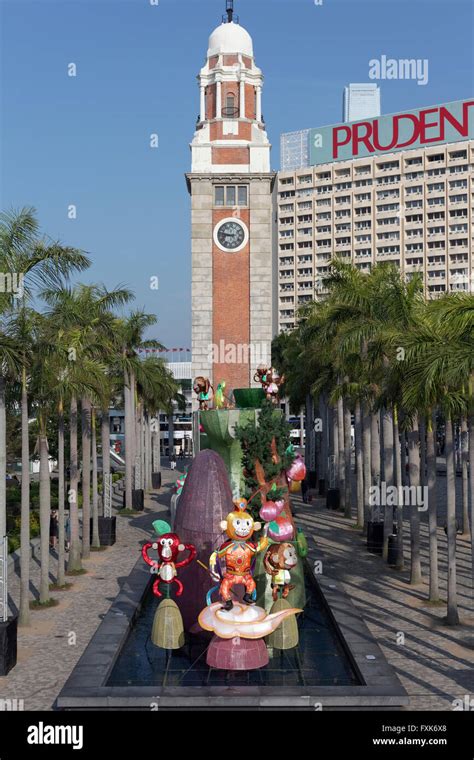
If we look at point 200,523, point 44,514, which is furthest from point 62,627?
point 200,523

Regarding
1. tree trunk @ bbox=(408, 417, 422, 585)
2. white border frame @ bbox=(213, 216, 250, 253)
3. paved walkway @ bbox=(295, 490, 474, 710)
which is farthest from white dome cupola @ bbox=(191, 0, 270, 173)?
tree trunk @ bbox=(408, 417, 422, 585)

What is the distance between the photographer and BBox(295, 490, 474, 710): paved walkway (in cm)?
1503

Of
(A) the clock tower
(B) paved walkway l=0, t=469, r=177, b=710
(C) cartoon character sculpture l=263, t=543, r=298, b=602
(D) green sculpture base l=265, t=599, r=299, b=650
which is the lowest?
(B) paved walkway l=0, t=469, r=177, b=710

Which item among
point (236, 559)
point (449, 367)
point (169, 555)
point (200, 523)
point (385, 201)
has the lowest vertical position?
point (169, 555)

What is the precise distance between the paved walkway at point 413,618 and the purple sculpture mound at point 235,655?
8.98 feet

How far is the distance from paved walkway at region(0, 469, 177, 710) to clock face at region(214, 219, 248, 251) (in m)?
23.4

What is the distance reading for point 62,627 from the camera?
63.9 feet

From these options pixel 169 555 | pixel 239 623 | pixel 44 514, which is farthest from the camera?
pixel 44 514

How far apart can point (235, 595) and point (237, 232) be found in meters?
37.5

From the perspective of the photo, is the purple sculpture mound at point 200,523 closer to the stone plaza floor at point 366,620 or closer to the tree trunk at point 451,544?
the stone plaza floor at point 366,620

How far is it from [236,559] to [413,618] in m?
6.67

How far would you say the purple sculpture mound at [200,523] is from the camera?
1784 centimetres

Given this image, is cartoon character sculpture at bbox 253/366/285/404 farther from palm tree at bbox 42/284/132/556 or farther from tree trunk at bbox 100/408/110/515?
tree trunk at bbox 100/408/110/515

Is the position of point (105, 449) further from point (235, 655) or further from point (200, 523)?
point (235, 655)
